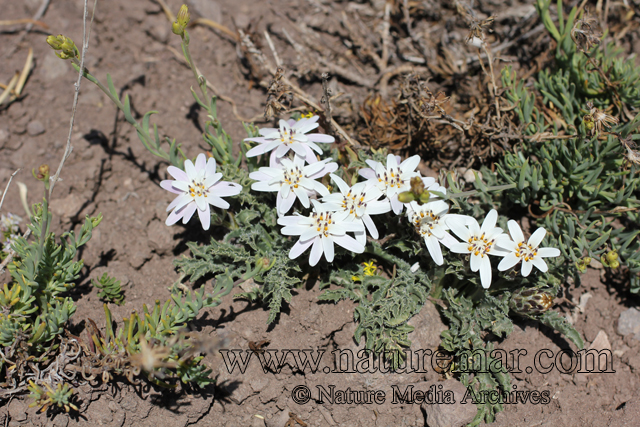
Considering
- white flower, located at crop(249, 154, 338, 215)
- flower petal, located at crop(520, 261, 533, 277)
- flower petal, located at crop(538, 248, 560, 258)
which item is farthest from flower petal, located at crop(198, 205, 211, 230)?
flower petal, located at crop(538, 248, 560, 258)

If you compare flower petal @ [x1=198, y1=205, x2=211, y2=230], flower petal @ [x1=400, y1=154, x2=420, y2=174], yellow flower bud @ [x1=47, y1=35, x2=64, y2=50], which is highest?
yellow flower bud @ [x1=47, y1=35, x2=64, y2=50]

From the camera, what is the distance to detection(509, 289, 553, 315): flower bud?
265cm

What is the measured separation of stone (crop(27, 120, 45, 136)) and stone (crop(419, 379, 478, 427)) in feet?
12.5

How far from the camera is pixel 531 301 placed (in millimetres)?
2695

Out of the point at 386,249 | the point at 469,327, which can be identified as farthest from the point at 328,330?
the point at 469,327

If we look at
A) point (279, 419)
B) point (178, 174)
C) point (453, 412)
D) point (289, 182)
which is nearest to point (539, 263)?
point (453, 412)

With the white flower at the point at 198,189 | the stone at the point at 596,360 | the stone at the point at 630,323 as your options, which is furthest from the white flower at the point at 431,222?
the stone at the point at 630,323

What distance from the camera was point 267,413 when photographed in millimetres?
2869

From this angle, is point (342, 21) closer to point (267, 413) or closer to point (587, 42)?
point (587, 42)

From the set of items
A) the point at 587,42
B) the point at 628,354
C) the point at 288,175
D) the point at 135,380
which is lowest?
the point at 135,380

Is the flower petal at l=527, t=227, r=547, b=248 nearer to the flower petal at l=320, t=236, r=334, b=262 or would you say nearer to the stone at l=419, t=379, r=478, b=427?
the stone at l=419, t=379, r=478, b=427

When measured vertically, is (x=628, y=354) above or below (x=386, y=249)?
below

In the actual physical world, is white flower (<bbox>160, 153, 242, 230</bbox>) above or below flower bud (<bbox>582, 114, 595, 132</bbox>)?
below

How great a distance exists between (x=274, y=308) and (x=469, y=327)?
128 cm
